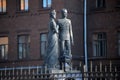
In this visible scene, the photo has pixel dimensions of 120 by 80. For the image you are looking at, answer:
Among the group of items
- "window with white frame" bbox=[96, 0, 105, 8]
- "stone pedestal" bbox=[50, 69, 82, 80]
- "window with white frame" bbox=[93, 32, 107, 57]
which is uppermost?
"window with white frame" bbox=[96, 0, 105, 8]

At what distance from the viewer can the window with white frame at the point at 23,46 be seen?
129ft

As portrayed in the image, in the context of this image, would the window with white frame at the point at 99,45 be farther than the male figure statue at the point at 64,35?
Yes

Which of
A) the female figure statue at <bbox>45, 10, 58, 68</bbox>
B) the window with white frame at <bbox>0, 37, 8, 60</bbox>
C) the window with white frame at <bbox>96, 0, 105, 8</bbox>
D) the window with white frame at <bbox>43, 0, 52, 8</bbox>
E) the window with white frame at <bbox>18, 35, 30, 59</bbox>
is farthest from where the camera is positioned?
the window with white frame at <bbox>0, 37, 8, 60</bbox>

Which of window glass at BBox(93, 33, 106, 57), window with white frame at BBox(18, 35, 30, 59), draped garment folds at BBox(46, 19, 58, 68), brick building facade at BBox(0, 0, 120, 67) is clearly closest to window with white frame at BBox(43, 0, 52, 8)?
brick building facade at BBox(0, 0, 120, 67)

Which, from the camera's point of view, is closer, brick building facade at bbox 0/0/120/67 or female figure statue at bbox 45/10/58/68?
female figure statue at bbox 45/10/58/68

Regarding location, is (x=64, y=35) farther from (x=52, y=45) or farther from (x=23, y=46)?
(x=23, y=46)

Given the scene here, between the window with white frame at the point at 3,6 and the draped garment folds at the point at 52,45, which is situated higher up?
the window with white frame at the point at 3,6

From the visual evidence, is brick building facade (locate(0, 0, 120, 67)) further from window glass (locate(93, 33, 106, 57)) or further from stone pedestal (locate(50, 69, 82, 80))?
stone pedestal (locate(50, 69, 82, 80))

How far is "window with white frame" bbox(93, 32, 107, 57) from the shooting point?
37875 mm

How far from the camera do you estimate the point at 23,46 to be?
1559 inches

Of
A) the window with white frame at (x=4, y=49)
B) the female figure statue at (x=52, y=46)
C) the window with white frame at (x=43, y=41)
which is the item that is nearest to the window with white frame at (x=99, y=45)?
the window with white frame at (x=43, y=41)

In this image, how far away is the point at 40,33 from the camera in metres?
38.8

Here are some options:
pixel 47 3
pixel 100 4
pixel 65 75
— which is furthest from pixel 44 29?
pixel 65 75

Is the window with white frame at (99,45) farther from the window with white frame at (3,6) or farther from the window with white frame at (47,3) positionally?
the window with white frame at (3,6)
